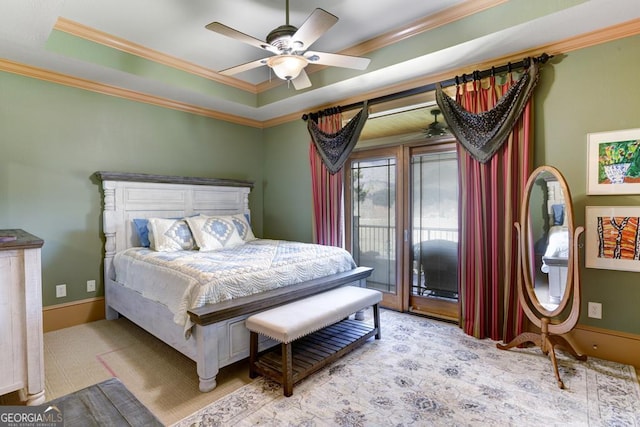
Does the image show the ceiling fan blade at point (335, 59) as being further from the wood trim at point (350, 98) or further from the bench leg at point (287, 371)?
the bench leg at point (287, 371)

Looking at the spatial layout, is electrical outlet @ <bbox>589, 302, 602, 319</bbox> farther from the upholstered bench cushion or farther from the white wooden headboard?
the white wooden headboard

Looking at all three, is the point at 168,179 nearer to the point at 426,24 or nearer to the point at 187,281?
the point at 187,281

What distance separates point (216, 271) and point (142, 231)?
5.63 ft

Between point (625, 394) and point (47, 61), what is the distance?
526cm

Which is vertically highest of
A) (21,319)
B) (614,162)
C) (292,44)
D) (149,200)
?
(292,44)

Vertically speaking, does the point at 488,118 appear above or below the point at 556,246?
above

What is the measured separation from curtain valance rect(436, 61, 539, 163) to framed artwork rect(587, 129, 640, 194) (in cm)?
59

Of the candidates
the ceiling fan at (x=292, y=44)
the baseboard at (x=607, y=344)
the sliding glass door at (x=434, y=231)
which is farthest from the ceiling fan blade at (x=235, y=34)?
the baseboard at (x=607, y=344)

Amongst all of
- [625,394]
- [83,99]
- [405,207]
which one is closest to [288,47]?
[405,207]

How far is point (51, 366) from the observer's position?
8.25 feet

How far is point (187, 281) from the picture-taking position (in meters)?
2.35

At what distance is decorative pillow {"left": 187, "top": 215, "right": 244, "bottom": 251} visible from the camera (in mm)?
3553

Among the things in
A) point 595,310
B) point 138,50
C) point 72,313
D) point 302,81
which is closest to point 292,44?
point 302,81

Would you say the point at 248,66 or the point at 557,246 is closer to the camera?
the point at 557,246
